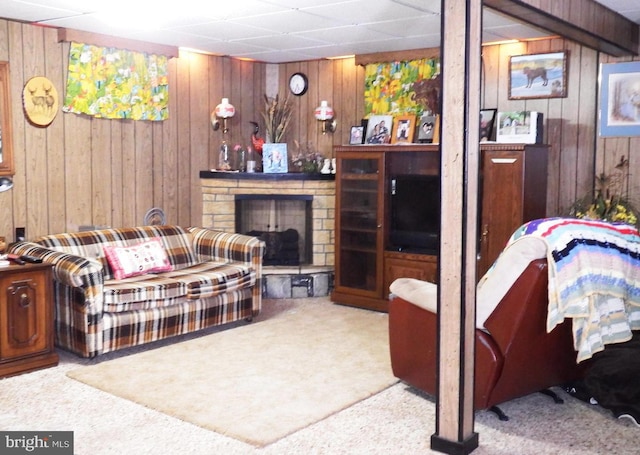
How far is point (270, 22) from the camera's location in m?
5.41

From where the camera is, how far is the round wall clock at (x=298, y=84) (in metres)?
7.43

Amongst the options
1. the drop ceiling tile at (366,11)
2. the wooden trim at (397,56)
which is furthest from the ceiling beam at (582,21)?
the wooden trim at (397,56)

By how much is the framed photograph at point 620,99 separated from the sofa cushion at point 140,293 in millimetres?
3533

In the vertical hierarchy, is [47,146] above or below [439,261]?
above

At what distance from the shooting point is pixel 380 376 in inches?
179

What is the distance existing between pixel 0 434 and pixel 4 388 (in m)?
0.78

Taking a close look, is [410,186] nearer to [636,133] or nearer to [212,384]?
[636,133]

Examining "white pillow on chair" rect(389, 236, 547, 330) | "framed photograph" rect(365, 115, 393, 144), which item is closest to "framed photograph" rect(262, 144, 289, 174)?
"framed photograph" rect(365, 115, 393, 144)

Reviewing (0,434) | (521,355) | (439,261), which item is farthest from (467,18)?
(0,434)

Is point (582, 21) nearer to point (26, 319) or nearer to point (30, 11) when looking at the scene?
point (30, 11)

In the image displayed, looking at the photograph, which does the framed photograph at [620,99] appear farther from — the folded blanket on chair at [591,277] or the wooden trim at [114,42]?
the wooden trim at [114,42]

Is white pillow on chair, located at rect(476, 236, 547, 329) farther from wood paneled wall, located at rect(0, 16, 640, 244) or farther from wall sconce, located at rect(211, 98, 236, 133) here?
wall sconce, located at rect(211, 98, 236, 133)

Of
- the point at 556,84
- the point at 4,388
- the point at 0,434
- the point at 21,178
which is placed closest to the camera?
the point at 0,434

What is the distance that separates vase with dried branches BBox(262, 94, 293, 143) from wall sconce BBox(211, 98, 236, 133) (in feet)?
1.53
